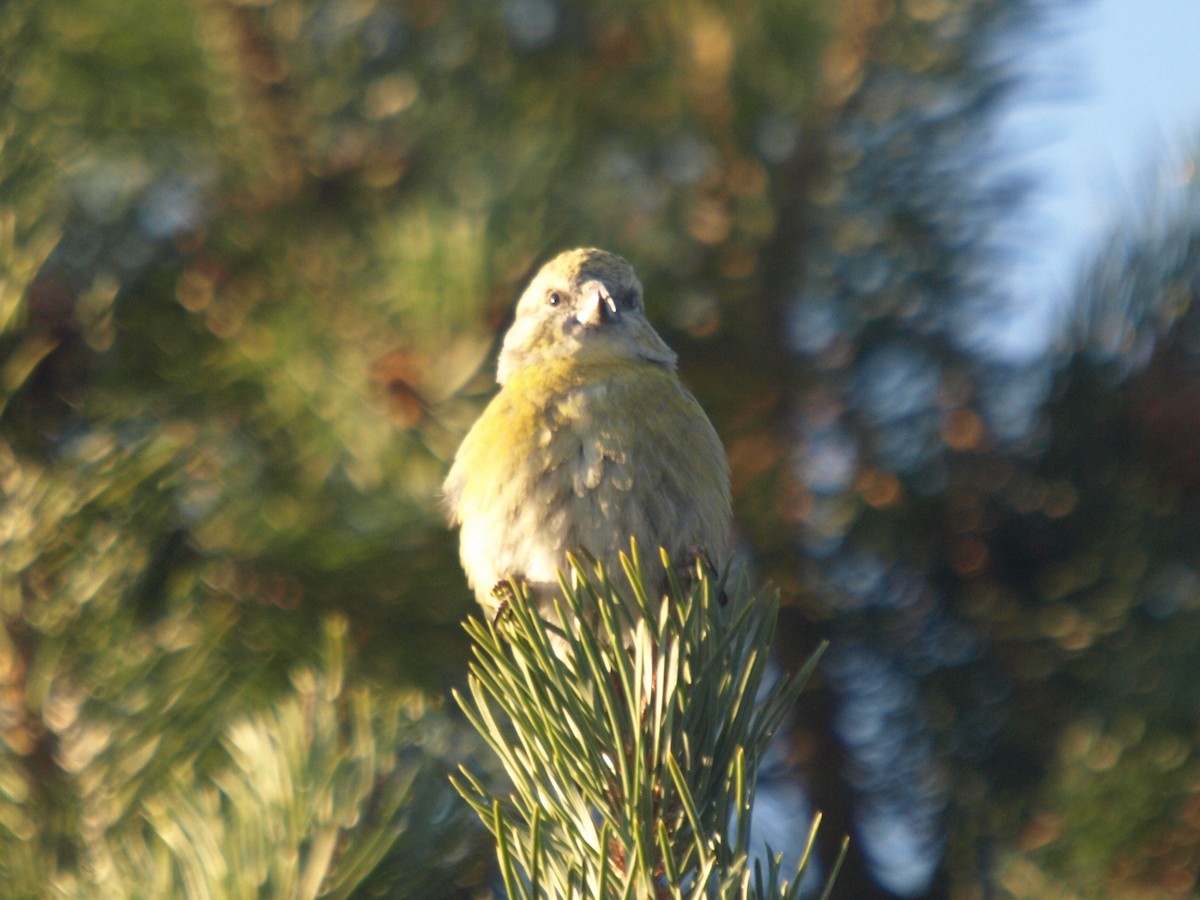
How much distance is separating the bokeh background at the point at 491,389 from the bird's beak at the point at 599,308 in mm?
127

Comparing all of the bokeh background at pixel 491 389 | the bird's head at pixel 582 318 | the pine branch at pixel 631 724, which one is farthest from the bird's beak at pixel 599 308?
the pine branch at pixel 631 724

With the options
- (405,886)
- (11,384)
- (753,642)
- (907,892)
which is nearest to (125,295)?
(11,384)

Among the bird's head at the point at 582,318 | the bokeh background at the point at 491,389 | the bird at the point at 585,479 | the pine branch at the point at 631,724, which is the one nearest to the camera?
the pine branch at the point at 631,724

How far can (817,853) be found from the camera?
108 inches

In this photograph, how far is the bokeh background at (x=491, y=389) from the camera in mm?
2127

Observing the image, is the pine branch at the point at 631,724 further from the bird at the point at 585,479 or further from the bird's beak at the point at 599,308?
the bird's beak at the point at 599,308

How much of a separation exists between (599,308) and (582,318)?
8cm

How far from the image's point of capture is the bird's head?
2793 mm

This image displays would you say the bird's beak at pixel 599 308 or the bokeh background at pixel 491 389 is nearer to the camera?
the bokeh background at pixel 491 389

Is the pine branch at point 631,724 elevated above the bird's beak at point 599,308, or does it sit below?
below

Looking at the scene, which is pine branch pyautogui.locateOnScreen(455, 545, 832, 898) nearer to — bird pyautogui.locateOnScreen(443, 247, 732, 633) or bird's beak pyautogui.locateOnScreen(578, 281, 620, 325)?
bird pyautogui.locateOnScreen(443, 247, 732, 633)

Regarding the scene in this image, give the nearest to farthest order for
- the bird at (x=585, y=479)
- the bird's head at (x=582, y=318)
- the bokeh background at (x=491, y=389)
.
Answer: the bokeh background at (x=491, y=389), the bird at (x=585, y=479), the bird's head at (x=582, y=318)

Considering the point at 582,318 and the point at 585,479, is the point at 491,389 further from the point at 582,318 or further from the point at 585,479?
the point at 582,318

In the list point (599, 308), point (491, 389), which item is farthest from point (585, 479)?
point (599, 308)
